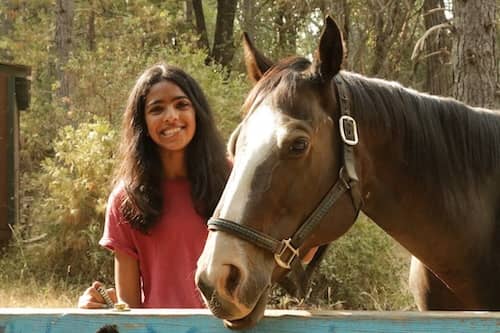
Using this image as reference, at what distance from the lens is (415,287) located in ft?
10.1

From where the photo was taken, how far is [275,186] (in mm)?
2150

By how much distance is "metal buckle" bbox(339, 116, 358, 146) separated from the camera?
7.69 ft

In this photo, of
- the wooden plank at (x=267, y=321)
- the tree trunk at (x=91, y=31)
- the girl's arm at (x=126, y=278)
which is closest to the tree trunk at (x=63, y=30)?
the tree trunk at (x=91, y=31)

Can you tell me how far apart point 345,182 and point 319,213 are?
146 millimetres

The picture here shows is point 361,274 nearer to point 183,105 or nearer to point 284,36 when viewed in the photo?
point 183,105

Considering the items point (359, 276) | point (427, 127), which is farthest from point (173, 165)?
point (359, 276)

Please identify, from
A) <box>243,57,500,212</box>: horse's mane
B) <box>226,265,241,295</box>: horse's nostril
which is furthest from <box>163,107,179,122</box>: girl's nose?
<box>226,265,241,295</box>: horse's nostril

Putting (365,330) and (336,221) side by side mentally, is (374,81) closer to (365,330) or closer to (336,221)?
(336,221)

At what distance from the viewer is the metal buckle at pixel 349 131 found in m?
2.34

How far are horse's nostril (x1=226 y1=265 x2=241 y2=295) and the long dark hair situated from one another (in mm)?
843

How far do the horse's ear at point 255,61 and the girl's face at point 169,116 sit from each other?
0.35 m

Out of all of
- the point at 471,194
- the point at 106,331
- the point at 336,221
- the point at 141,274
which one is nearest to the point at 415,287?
the point at 471,194

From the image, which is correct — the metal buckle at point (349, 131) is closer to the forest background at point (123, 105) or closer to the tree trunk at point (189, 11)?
the forest background at point (123, 105)

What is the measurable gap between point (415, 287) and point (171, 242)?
3.62 feet
